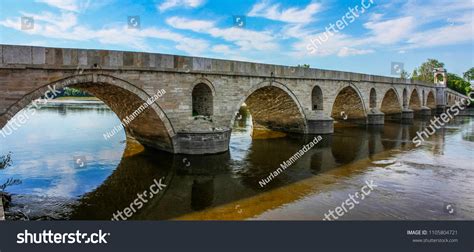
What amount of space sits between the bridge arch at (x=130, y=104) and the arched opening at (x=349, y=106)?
14315mm

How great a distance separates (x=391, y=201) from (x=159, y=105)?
7.44 metres

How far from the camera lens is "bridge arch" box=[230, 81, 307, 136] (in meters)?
16.2

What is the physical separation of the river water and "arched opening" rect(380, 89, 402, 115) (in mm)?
15378

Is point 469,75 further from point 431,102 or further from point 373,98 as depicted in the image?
point 373,98

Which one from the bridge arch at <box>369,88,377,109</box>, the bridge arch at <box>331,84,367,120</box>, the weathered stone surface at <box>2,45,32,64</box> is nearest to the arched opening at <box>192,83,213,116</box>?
the weathered stone surface at <box>2,45,32,64</box>

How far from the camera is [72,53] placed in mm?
8914

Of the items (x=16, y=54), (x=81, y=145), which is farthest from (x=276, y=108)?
(x=16, y=54)

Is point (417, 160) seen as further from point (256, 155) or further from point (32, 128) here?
point (32, 128)

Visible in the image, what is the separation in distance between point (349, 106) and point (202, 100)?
1431 cm

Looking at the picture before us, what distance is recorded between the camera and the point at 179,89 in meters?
11.3

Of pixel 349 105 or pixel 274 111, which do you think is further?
pixel 349 105

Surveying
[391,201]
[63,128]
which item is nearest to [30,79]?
[391,201]

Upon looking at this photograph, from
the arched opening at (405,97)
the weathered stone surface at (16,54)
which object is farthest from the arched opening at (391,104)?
the weathered stone surface at (16,54)

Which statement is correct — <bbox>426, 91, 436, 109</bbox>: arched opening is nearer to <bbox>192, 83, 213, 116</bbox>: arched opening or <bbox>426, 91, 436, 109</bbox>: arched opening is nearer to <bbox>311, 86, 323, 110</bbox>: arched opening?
<bbox>311, 86, 323, 110</bbox>: arched opening
